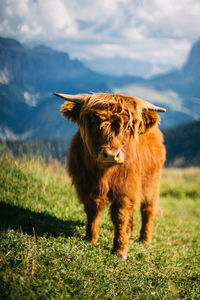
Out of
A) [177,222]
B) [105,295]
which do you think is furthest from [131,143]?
[177,222]

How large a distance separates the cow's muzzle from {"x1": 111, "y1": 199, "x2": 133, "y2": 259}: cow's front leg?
0.88 m

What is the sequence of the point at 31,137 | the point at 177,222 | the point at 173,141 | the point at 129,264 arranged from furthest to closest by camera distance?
the point at 173,141 < the point at 31,137 < the point at 177,222 < the point at 129,264

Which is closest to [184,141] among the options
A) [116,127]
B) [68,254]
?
[116,127]

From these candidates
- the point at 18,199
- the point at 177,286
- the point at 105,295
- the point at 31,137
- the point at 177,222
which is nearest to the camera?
the point at 105,295

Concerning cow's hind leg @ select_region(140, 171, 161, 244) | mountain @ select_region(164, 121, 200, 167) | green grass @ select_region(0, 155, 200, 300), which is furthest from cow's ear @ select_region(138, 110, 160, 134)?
mountain @ select_region(164, 121, 200, 167)

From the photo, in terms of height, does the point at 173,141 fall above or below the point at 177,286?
above

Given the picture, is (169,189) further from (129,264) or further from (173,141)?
(173,141)

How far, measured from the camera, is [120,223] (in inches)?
124

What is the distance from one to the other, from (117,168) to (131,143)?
1.21 ft

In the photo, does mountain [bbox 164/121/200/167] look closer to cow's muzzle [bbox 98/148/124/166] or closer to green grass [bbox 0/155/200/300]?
green grass [bbox 0/155/200/300]

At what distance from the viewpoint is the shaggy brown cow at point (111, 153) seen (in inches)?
103

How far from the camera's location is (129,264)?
2846 mm

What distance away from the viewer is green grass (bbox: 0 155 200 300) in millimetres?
2121

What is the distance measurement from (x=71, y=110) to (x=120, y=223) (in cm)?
159
